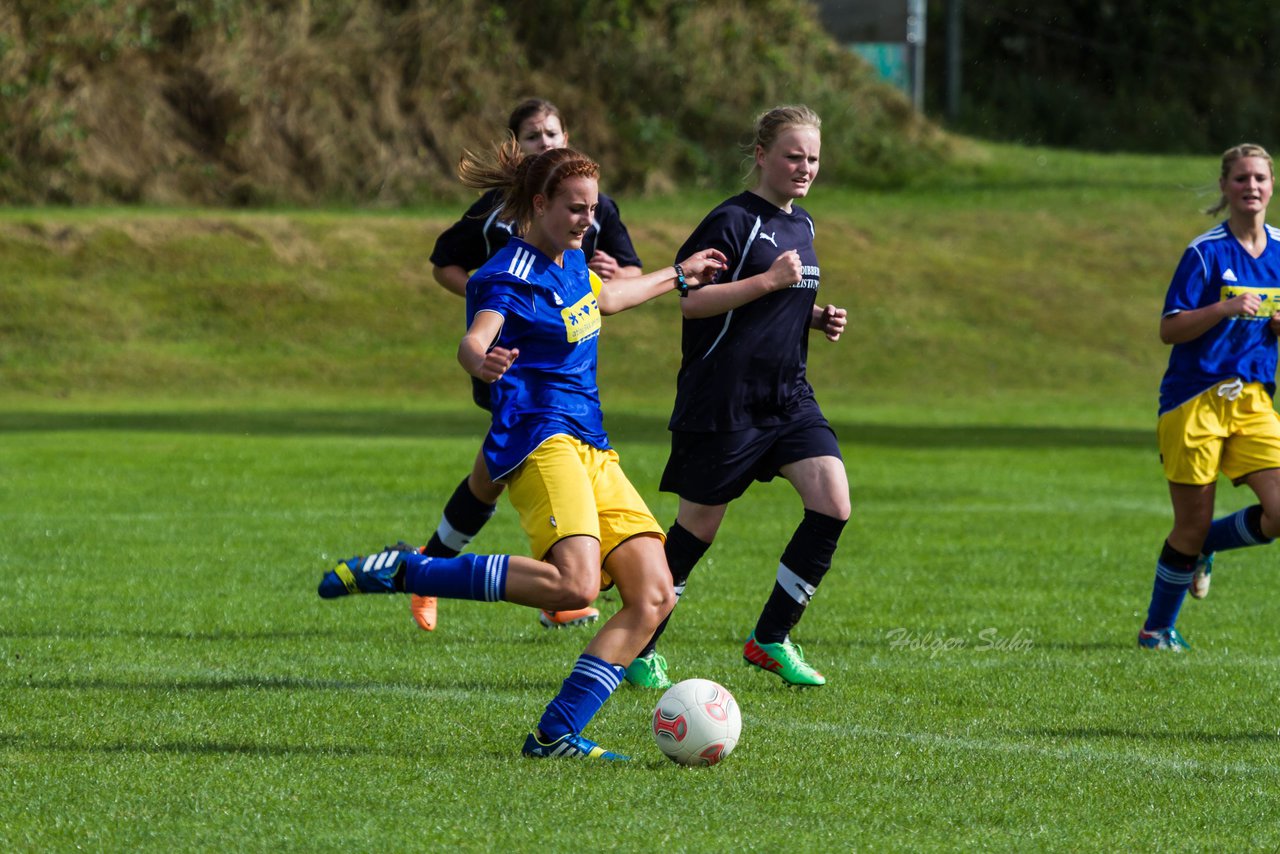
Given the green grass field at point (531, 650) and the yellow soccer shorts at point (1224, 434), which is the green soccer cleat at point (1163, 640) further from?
the yellow soccer shorts at point (1224, 434)

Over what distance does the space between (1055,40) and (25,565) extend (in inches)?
1454

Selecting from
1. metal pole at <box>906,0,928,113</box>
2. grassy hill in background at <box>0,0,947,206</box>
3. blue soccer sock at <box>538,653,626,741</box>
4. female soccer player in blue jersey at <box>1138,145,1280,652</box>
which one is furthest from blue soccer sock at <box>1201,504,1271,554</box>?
metal pole at <box>906,0,928,113</box>

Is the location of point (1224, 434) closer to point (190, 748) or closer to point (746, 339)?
point (746, 339)

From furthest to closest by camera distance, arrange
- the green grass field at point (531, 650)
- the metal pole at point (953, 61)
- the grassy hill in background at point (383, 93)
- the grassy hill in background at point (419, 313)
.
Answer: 1. the metal pole at point (953, 61)
2. the grassy hill in background at point (383, 93)
3. the grassy hill in background at point (419, 313)
4. the green grass field at point (531, 650)

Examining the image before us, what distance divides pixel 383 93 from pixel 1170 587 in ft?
76.3

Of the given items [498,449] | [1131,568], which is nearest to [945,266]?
[1131,568]

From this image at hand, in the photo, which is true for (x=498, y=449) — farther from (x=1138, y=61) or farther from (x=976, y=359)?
(x=1138, y=61)

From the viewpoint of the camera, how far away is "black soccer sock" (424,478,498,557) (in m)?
7.57

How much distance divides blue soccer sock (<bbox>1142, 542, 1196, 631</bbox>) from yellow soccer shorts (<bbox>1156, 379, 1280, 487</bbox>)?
0.36m

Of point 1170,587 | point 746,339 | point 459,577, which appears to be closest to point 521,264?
point 459,577

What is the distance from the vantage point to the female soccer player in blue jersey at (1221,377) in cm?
739

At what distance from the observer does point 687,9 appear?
31766mm

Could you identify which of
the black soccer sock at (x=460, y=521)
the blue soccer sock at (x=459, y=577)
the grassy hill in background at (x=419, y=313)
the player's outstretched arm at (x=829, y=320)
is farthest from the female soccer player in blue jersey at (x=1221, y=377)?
the grassy hill in background at (x=419, y=313)

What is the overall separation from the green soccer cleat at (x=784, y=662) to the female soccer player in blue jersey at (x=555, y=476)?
1249 mm
